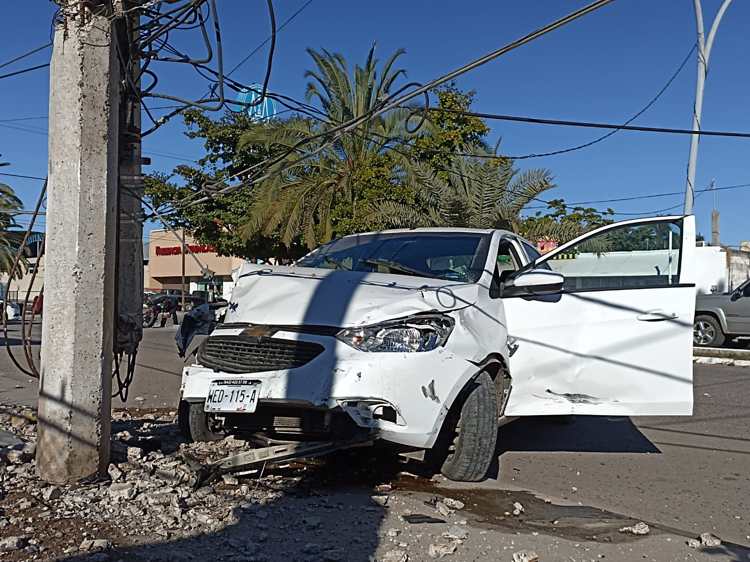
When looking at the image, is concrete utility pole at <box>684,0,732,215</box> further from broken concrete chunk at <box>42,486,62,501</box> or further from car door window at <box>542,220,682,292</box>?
broken concrete chunk at <box>42,486,62,501</box>

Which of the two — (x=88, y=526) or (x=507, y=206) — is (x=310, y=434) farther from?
(x=507, y=206)

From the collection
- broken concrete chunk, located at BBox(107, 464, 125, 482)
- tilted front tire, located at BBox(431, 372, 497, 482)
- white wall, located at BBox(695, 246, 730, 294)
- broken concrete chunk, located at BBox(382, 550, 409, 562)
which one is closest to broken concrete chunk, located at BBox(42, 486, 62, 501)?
broken concrete chunk, located at BBox(107, 464, 125, 482)

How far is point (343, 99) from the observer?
782 inches

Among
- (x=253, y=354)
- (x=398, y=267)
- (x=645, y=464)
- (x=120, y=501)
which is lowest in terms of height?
(x=645, y=464)

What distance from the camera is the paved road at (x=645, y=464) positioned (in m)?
4.99

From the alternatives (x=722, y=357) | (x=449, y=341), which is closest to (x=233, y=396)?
(x=449, y=341)

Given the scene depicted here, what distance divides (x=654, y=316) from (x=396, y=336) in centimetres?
207

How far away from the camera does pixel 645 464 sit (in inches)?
248

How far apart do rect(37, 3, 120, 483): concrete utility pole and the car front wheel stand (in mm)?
15384

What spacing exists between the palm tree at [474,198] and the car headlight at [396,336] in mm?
14256

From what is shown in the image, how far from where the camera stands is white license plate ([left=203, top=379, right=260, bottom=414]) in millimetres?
4691

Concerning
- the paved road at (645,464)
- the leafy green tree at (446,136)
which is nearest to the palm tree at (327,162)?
the leafy green tree at (446,136)

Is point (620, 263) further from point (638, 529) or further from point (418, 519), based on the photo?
point (418, 519)

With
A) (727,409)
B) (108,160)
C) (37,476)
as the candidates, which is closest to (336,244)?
(108,160)
